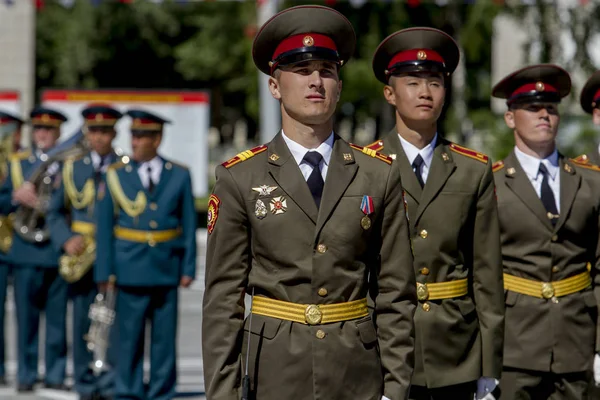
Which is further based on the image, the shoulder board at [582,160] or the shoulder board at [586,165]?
the shoulder board at [582,160]

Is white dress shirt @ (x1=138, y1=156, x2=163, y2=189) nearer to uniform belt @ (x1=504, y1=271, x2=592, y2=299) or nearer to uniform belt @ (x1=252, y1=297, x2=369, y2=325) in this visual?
uniform belt @ (x1=504, y1=271, x2=592, y2=299)

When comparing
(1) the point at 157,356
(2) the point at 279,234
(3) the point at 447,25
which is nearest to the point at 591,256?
(2) the point at 279,234

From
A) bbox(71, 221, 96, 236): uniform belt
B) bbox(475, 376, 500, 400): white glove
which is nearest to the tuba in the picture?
bbox(71, 221, 96, 236): uniform belt

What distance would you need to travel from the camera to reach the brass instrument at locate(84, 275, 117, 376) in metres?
9.95

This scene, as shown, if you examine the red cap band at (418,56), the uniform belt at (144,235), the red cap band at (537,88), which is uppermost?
the red cap band at (418,56)

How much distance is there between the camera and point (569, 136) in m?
21.0

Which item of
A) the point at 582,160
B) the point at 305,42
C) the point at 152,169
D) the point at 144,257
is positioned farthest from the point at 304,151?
the point at 152,169

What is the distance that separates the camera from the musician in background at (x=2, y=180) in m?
11.4

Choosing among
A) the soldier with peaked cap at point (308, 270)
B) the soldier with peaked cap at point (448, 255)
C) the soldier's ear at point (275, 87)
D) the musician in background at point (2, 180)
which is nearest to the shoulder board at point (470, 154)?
the soldier with peaked cap at point (448, 255)

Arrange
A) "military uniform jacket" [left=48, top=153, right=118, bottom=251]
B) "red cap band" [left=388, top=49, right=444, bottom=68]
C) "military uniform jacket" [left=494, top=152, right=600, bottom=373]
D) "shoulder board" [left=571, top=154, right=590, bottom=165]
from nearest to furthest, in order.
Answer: "red cap band" [left=388, top=49, right=444, bottom=68] < "military uniform jacket" [left=494, top=152, right=600, bottom=373] < "shoulder board" [left=571, top=154, right=590, bottom=165] < "military uniform jacket" [left=48, top=153, right=118, bottom=251]

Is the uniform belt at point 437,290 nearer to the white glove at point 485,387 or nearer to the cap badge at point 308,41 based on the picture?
the white glove at point 485,387

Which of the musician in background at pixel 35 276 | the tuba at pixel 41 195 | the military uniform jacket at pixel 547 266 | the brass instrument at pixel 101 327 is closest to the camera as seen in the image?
the military uniform jacket at pixel 547 266

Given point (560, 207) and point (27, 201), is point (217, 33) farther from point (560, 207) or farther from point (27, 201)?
point (560, 207)

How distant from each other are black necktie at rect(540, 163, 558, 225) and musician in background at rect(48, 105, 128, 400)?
4.20m
